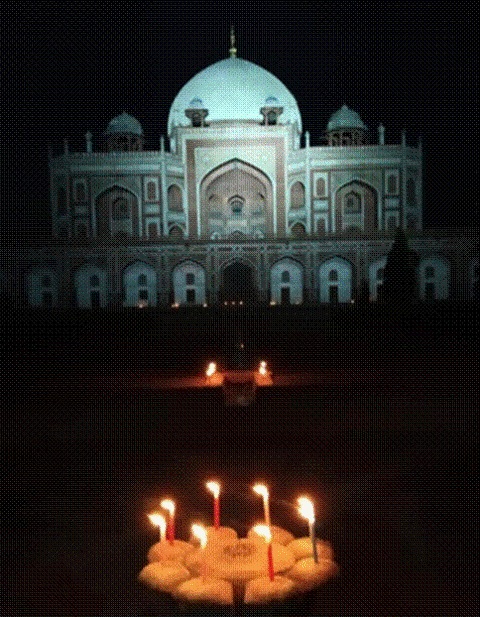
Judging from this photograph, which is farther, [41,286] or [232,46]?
[232,46]

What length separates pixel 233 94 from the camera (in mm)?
33531

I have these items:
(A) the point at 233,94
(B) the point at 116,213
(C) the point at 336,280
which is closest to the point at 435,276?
(C) the point at 336,280

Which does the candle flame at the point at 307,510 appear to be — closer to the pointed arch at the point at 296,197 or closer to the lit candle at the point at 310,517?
the lit candle at the point at 310,517

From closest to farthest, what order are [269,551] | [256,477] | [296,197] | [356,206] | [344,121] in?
[269,551] < [256,477] < [356,206] < [296,197] < [344,121]

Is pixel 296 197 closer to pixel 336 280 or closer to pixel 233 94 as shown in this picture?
pixel 233 94

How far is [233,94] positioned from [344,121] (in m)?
6.26

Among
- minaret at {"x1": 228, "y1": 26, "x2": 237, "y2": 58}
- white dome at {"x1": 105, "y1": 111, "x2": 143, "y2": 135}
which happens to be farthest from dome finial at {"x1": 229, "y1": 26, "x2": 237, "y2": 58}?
white dome at {"x1": 105, "y1": 111, "x2": 143, "y2": 135}

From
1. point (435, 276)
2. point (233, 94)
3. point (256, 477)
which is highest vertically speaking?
point (233, 94)

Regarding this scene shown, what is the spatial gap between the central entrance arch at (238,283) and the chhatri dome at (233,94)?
31.6ft

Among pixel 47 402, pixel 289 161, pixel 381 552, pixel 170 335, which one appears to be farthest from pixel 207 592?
pixel 289 161

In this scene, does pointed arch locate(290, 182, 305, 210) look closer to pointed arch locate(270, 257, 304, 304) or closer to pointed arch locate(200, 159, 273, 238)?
pointed arch locate(200, 159, 273, 238)

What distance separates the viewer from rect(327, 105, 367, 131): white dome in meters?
33.0

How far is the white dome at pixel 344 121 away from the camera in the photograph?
3297 cm

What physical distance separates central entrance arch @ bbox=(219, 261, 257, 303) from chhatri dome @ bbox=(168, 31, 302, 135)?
9.63 metres
